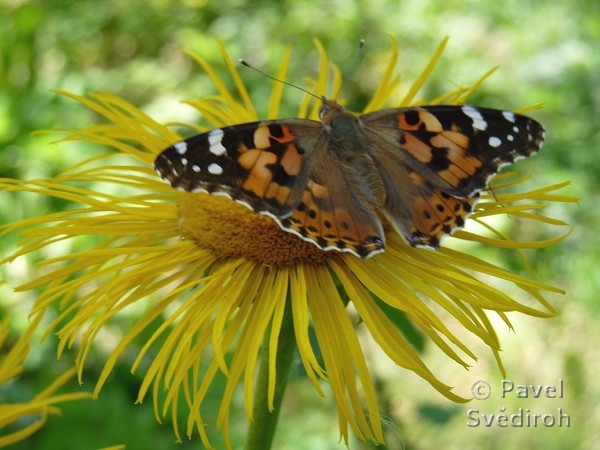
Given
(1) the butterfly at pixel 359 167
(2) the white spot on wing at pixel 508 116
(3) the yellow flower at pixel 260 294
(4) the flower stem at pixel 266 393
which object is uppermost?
(2) the white spot on wing at pixel 508 116

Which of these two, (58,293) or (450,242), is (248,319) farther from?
(450,242)

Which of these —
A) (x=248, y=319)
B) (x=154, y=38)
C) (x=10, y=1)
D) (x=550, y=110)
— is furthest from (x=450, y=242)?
(x=10, y=1)

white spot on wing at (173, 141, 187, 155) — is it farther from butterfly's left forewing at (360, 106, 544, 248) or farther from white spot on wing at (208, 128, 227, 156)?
butterfly's left forewing at (360, 106, 544, 248)

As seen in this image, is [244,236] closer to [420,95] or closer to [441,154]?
[441,154]

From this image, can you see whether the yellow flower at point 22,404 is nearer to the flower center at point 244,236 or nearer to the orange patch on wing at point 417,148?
the flower center at point 244,236

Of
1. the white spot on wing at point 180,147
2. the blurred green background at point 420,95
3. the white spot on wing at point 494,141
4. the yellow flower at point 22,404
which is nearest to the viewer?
the yellow flower at point 22,404

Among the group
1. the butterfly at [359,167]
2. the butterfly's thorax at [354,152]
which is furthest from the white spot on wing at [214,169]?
the butterfly's thorax at [354,152]
